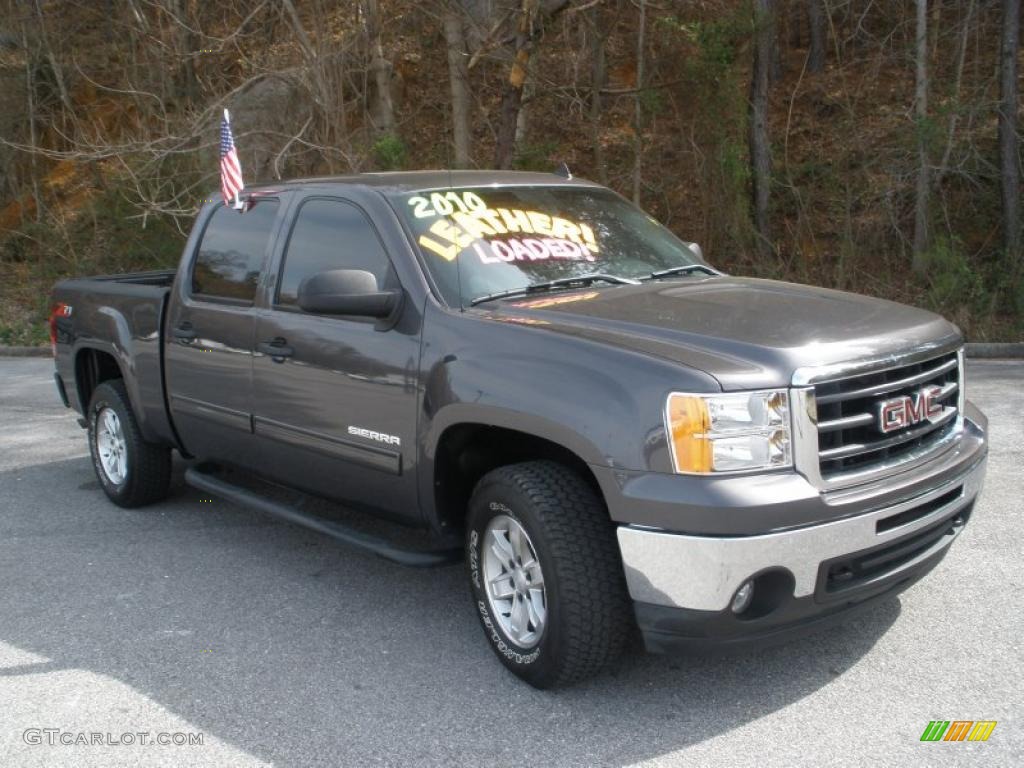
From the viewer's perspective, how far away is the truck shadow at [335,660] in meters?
3.55

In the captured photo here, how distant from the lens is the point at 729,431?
3342mm

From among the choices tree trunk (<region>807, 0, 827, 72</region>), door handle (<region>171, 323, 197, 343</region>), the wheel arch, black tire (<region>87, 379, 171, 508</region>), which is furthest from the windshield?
tree trunk (<region>807, 0, 827, 72</region>)

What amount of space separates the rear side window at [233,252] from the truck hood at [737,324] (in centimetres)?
163

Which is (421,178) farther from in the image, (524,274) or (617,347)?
(617,347)

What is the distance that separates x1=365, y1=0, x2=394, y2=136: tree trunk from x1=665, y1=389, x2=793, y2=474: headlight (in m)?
13.4

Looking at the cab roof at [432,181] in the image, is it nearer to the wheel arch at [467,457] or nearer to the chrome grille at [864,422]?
the wheel arch at [467,457]

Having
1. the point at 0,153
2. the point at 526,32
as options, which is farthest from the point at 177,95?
the point at 526,32

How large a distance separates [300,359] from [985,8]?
43.4 feet

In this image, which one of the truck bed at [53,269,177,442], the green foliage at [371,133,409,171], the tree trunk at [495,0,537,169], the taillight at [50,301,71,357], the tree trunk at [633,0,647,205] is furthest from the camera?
the tree trunk at [633,0,647,205]

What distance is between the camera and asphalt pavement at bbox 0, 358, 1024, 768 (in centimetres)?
347

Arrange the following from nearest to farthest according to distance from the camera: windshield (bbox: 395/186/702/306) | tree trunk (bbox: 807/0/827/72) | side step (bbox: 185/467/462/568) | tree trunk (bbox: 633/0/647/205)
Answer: side step (bbox: 185/467/462/568) → windshield (bbox: 395/186/702/306) → tree trunk (bbox: 633/0/647/205) → tree trunk (bbox: 807/0/827/72)

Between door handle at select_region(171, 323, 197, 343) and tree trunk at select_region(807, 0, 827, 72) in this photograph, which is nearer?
door handle at select_region(171, 323, 197, 343)

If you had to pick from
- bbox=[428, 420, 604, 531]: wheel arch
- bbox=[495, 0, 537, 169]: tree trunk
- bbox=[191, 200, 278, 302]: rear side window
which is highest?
bbox=[495, 0, 537, 169]: tree trunk

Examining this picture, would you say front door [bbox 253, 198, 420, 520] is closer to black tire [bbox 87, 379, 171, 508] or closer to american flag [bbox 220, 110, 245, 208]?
american flag [bbox 220, 110, 245, 208]
